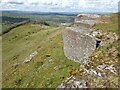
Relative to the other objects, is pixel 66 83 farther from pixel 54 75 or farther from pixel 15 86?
pixel 15 86

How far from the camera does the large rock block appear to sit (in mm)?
22311

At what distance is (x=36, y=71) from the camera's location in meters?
30.3

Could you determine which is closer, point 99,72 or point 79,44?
point 99,72

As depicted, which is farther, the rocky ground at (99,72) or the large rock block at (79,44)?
the large rock block at (79,44)

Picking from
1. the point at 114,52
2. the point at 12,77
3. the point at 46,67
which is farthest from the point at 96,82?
the point at 12,77

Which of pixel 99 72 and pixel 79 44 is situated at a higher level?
pixel 99 72

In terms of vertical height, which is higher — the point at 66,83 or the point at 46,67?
the point at 66,83

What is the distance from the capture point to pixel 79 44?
25.3 metres

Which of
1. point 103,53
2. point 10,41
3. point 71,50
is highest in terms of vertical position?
point 103,53

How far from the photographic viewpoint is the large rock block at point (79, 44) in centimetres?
2231

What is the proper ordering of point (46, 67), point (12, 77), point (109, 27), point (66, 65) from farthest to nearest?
point (12, 77), point (46, 67), point (66, 65), point (109, 27)

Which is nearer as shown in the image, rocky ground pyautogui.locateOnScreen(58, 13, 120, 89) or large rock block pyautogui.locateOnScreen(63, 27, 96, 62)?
rocky ground pyautogui.locateOnScreen(58, 13, 120, 89)

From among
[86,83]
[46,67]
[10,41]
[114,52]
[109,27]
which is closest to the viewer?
[86,83]

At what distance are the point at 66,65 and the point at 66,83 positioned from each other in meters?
14.4
